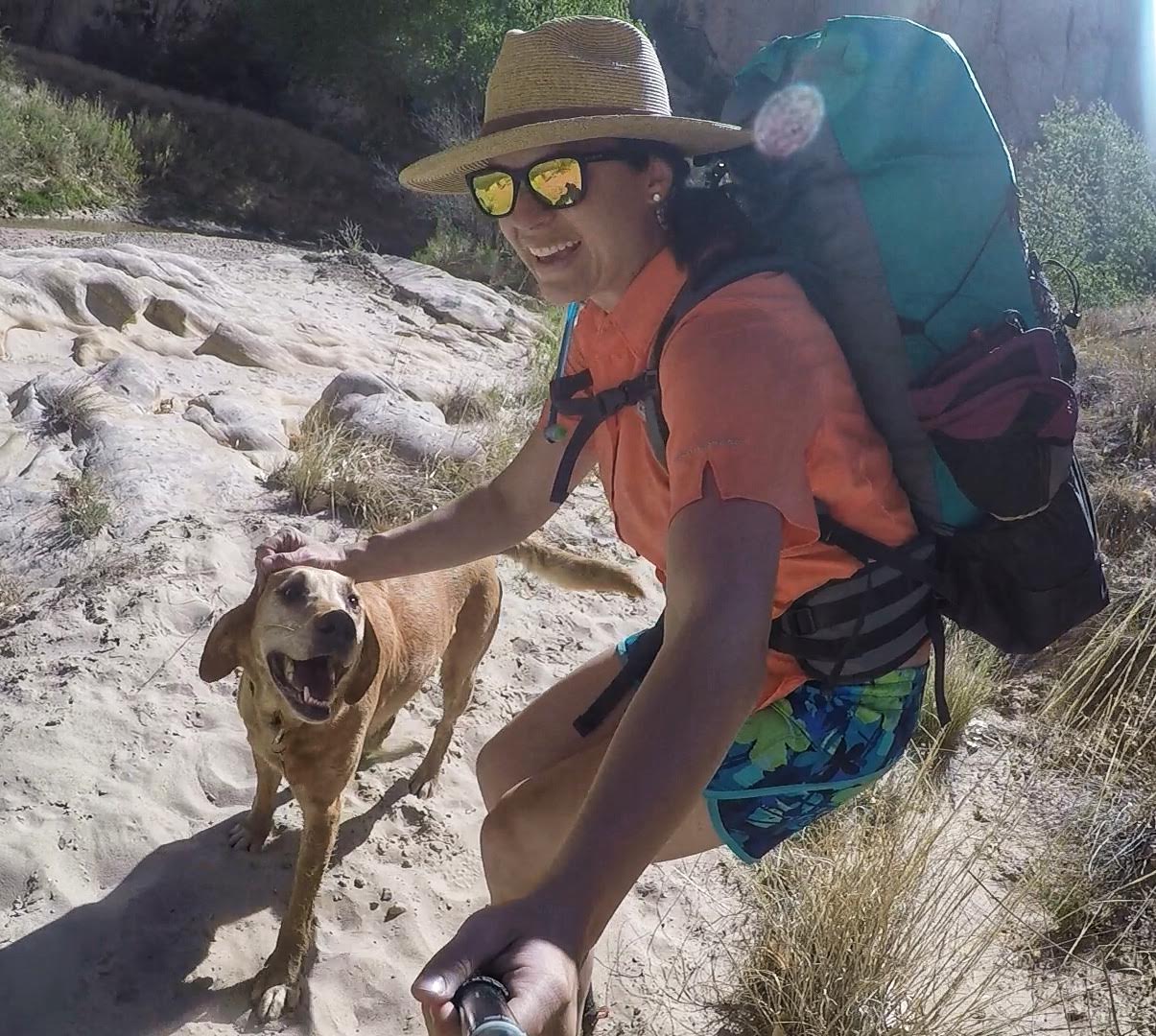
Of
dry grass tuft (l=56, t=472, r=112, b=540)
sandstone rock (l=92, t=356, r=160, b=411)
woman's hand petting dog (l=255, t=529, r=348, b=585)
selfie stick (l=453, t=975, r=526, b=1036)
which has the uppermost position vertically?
selfie stick (l=453, t=975, r=526, b=1036)

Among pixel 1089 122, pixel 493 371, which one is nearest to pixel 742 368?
pixel 493 371

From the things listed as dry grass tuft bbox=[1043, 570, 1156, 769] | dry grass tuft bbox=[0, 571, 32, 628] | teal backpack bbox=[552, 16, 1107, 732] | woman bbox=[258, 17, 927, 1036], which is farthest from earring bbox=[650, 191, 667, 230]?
dry grass tuft bbox=[0, 571, 32, 628]

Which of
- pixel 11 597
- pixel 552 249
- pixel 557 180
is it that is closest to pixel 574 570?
pixel 552 249

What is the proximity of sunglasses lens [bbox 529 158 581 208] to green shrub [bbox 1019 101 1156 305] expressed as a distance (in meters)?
14.8

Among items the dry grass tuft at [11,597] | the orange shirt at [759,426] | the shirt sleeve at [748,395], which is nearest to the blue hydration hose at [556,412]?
the orange shirt at [759,426]

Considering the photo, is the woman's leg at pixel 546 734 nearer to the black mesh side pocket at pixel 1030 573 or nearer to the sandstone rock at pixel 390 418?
the black mesh side pocket at pixel 1030 573

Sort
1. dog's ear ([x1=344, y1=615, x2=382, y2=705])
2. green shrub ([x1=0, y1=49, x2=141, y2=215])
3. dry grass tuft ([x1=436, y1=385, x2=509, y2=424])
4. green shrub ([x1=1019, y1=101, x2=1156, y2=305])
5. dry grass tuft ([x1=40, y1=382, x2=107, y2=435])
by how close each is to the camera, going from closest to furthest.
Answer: dog's ear ([x1=344, y1=615, x2=382, y2=705]) < dry grass tuft ([x1=40, y1=382, x2=107, y2=435]) < dry grass tuft ([x1=436, y1=385, x2=509, y2=424]) < green shrub ([x1=0, y1=49, x2=141, y2=215]) < green shrub ([x1=1019, y1=101, x2=1156, y2=305])

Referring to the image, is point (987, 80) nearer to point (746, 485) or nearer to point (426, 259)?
point (426, 259)

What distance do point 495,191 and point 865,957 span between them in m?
2.07

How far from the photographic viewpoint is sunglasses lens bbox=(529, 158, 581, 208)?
5.56 ft

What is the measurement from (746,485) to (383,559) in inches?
51.8

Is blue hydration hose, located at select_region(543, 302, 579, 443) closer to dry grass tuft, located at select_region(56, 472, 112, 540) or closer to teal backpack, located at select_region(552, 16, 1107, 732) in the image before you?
teal backpack, located at select_region(552, 16, 1107, 732)

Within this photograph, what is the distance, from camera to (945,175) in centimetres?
159

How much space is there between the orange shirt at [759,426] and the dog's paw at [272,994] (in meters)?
1.67
